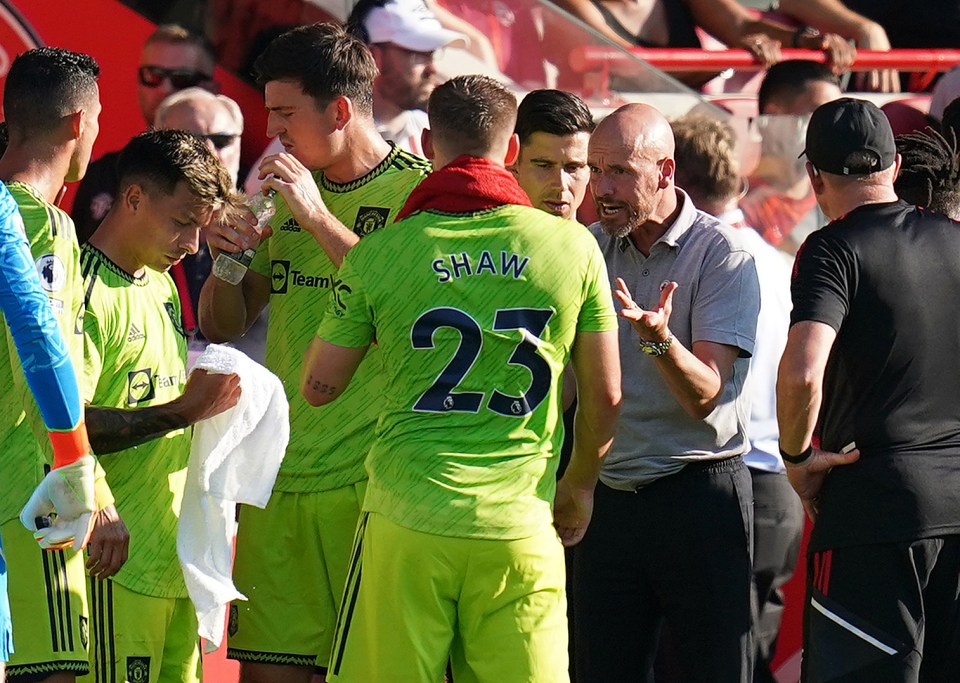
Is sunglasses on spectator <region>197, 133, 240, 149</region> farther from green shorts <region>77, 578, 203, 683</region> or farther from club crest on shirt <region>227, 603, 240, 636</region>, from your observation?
green shorts <region>77, 578, 203, 683</region>

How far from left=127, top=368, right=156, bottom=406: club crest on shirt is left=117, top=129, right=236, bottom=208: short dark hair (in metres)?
0.52

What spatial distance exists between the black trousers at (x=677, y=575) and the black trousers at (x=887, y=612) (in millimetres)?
316

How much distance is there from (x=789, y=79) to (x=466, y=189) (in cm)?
369

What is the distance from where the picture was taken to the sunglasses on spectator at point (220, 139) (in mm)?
5992

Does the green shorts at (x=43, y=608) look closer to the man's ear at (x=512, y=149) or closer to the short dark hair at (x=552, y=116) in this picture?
the man's ear at (x=512, y=149)

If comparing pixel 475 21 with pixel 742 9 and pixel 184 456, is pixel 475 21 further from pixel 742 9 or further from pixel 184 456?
pixel 184 456

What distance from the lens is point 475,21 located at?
6410 millimetres

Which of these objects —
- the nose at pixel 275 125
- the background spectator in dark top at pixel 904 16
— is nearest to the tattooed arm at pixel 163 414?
the nose at pixel 275 125

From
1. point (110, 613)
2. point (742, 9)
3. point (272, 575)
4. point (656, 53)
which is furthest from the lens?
point (742, 9)

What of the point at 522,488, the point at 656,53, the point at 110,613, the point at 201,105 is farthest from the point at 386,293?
the point at 656,53

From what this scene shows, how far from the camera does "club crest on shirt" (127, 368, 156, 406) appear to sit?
410cm

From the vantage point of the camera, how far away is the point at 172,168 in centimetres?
417

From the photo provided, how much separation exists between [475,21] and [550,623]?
11.1ft

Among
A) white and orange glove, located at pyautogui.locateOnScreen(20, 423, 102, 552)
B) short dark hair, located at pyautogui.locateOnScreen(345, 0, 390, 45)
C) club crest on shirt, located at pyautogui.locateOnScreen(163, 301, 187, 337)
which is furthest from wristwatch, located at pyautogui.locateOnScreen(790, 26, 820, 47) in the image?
white and orange glove, located at pyautogui.locateOnScreen(20, 423, 102, 552)
